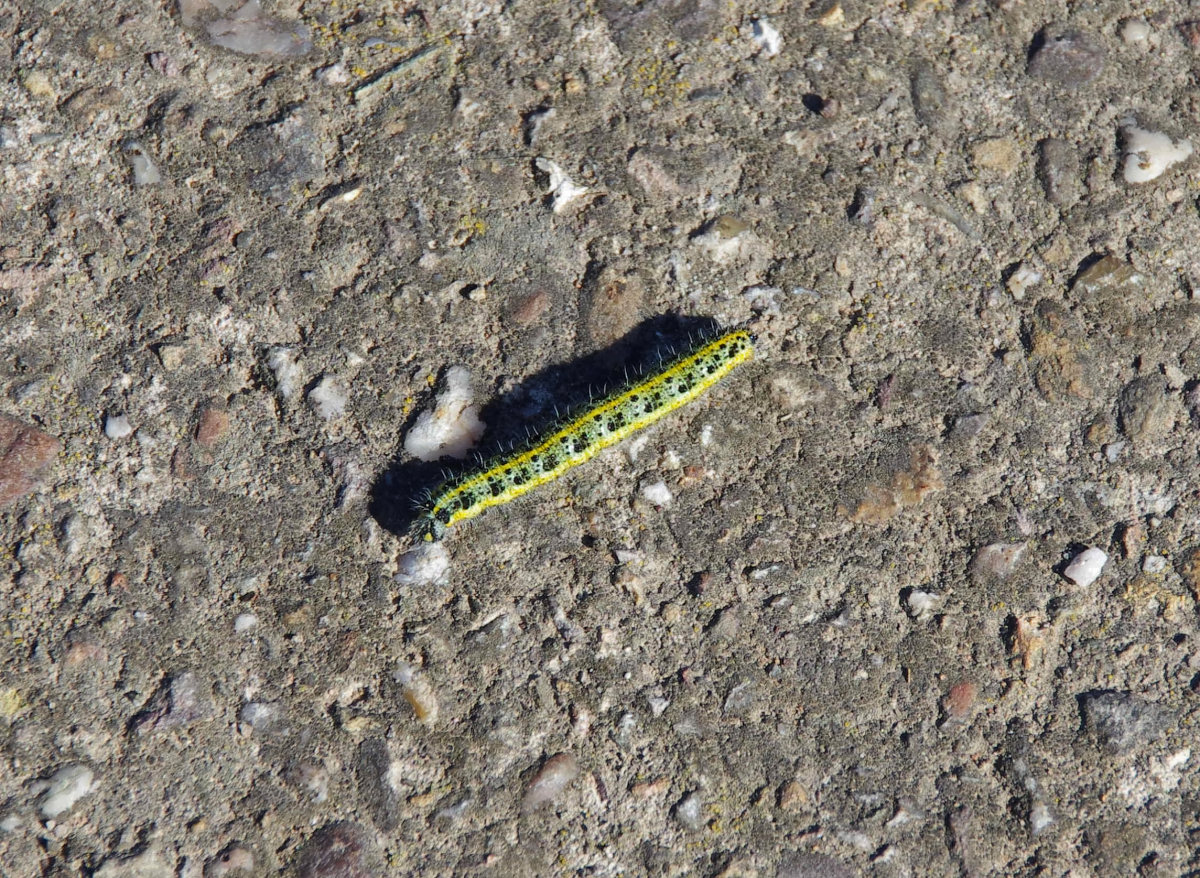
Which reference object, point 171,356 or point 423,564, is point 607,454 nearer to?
point 423,564

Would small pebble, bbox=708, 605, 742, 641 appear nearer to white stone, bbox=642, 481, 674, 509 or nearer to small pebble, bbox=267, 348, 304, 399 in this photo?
white stone, bbox=642, 481, 674, 509

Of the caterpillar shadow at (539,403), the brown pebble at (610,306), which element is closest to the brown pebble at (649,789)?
the caterpillar shadow at (539,403)

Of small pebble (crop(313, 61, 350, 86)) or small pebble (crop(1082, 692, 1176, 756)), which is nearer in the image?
small pebble (crop(1082, 692, 1176, 756))

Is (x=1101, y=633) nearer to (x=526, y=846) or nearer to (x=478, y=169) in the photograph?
(x=526, y=846)

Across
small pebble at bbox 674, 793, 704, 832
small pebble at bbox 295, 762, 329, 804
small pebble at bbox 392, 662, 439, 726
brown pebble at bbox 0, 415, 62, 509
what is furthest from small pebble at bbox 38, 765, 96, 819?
small pebble at bbox 674, 793, 704, 832

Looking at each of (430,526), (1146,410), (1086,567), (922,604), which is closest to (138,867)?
(430,526)

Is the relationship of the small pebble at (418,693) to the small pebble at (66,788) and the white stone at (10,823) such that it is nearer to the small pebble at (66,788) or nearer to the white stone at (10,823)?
the small pebble at (66,788)
